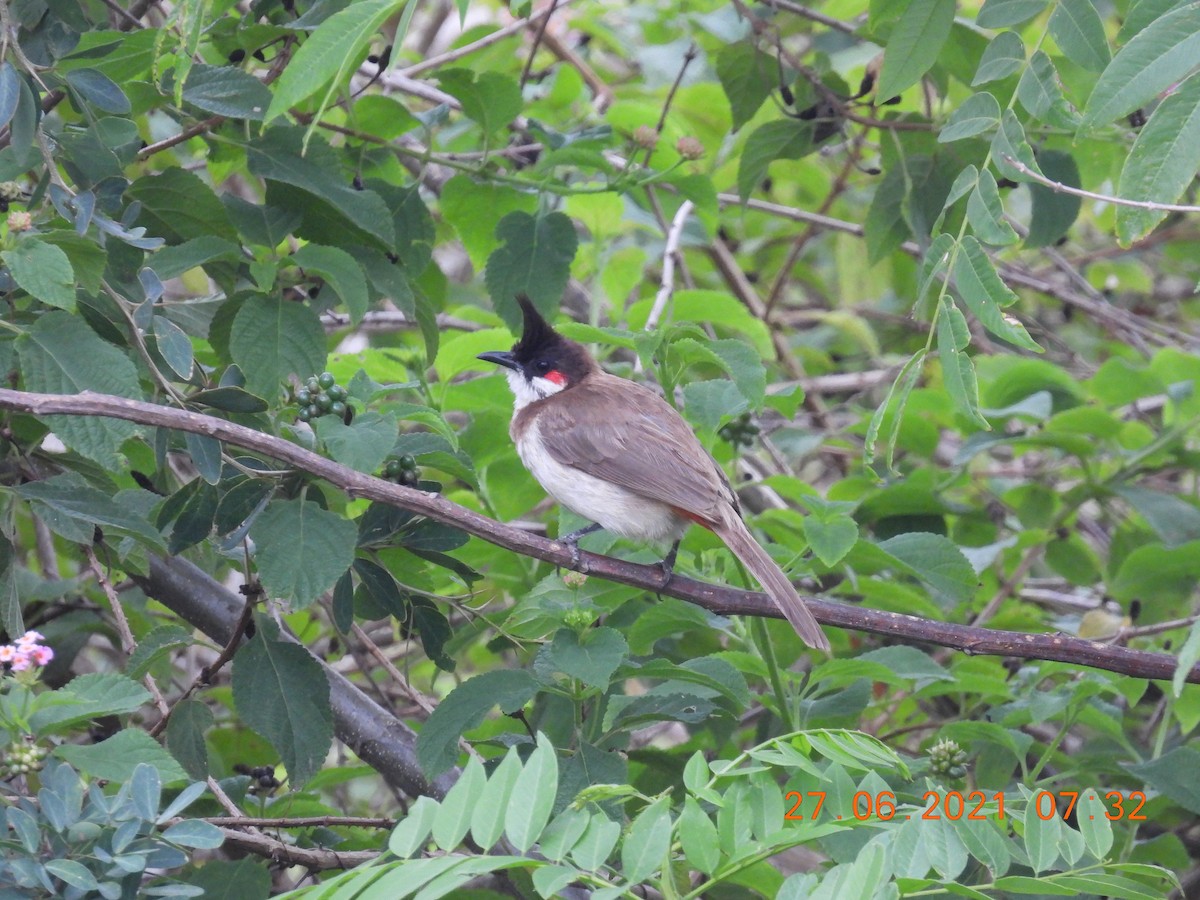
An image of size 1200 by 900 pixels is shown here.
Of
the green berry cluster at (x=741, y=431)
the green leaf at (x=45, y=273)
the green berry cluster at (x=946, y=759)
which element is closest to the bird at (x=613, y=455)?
the green berry cluster at (x=741, y=431)

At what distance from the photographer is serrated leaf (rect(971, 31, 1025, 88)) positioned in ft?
7.85

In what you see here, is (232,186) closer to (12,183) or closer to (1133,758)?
(12,183)

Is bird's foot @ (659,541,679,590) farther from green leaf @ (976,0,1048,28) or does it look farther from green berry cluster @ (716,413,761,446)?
green leaf @ (976,0,1048,28)

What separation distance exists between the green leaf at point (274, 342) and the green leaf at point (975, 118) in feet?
4.40

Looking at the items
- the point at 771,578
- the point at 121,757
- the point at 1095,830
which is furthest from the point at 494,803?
the point at 771,578

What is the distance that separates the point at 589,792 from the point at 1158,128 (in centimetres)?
133

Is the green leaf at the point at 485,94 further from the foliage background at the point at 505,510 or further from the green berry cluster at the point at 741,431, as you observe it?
the green berry cluster at the point at 741,431

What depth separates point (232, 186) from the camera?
510 cm

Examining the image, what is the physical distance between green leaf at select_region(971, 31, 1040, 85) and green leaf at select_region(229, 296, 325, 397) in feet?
4.74

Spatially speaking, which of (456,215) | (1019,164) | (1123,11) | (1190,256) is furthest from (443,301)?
(1190,256)

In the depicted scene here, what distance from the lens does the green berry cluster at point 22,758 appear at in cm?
173

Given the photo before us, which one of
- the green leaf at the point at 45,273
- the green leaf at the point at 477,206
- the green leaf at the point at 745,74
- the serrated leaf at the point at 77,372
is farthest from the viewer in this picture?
the green leaf at the point at 745,74

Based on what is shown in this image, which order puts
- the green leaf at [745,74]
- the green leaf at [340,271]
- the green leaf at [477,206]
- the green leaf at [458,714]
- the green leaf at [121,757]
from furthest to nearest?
the green leaf at [745,74], the green leaf at [477,206], the green leaf at [340,271], the green leaf at [458,714], the green leaf at [121,757]
